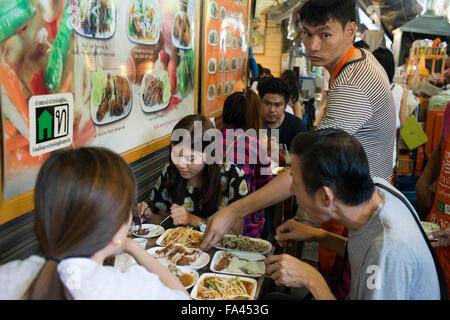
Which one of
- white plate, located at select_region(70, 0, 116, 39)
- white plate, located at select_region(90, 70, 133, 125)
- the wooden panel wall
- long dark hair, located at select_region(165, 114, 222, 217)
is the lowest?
long dark hair, located at select_region(165, 114, 222, 217)

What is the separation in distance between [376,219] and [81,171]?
95cm

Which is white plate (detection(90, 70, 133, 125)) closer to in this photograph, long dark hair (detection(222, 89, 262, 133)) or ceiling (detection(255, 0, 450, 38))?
long dark hair (detection(222, 89, 262, 133))

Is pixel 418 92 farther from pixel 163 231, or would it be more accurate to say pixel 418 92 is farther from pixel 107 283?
pixel 107 283

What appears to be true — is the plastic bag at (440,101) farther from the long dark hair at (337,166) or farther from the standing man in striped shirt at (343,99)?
the long dark hair at (337,166)

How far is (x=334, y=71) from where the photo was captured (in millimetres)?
1963

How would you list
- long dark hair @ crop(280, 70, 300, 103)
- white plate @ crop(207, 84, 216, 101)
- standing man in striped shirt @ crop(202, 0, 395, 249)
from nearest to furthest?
standing man in striped shirt @ crop(202, 0, 395, 249)
white plate @ crop(207, 84, 216, 101)
long dark hair @ crop(280, 70, 300, 103)

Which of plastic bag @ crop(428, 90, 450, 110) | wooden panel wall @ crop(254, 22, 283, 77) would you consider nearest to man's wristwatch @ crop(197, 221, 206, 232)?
plastic bag @ crop(428, 90, 450, 110)

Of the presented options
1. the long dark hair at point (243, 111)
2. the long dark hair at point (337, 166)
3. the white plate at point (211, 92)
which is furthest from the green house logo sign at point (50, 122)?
the white plate at point (211, 92)

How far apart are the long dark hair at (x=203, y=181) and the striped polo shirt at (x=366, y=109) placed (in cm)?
77

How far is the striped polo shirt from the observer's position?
5.72ft

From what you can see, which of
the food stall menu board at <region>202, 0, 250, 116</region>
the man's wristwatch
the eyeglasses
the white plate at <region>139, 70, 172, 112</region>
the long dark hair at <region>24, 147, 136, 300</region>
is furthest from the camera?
the eyeglasses

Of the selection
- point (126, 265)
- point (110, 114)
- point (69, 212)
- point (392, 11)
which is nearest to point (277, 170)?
point (110, 114)

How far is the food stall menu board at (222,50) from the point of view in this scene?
346 centimetres

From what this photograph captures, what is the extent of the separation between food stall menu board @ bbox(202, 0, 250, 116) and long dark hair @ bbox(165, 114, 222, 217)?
1.20 meters
